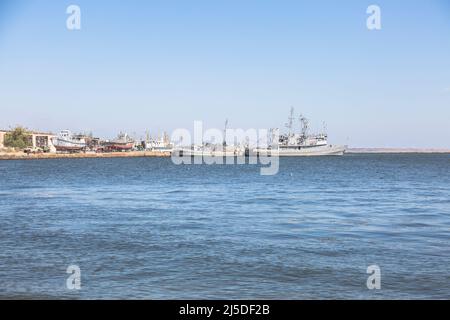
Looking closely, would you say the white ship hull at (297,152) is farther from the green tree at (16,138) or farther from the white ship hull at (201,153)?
the green tree at (16,138)

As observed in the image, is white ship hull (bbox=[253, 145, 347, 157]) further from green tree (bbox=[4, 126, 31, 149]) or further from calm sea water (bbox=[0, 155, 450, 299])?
calm sea water (bbox=[0, 155, 450, 299])

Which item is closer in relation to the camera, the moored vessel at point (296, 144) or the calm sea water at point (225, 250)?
the calm sea water at point (225, 250)

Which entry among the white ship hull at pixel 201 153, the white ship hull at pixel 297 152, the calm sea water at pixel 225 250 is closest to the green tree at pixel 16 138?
the white ship hull at pixel 201 153

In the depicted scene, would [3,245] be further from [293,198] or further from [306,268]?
[293,198]

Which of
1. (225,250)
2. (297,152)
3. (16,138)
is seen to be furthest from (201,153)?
(225,250)

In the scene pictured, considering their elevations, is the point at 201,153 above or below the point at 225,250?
above

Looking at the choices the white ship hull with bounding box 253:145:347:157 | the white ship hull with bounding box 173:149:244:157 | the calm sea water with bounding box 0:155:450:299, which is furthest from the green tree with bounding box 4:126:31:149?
the calm sea water with bounding box 0:155:450:299

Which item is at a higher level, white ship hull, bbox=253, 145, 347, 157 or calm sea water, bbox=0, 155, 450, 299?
white ship hull, bbox=253, 145, 347, 157

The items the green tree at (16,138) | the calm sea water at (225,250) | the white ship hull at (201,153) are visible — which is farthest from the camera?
the white ship hull at (201,153)

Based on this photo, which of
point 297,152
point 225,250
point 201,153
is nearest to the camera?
point 225,250

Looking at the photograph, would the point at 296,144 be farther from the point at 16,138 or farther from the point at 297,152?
the point at 16,138

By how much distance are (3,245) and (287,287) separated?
1071cm

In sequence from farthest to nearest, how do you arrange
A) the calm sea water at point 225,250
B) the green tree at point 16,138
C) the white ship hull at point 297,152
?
1. the white ship hull at point 297,152
2. the green tree at point 16,138
3. the calm sea water at point 225,250
